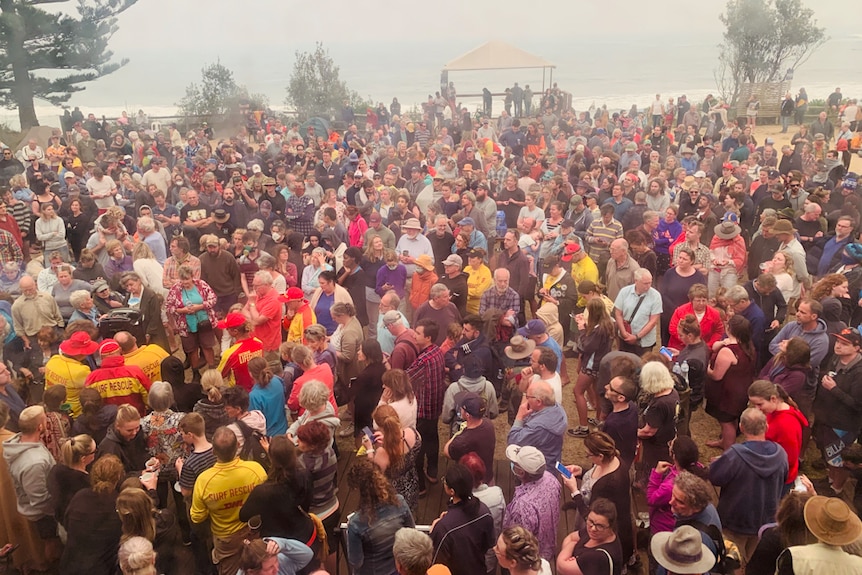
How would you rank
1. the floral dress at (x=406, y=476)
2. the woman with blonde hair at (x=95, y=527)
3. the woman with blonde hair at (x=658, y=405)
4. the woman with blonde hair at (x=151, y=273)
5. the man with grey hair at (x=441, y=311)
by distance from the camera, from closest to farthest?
the woman with blonde hair at (x=95, y=527) < the floral dress at (x=406, y=476) < the woman with blonde hair at (x=658, y=405) < the man with grey hair at (x=441, y=311) < the woman with blonde hair at (x=151, y=273)

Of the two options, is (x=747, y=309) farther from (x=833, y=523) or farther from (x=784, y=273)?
(x=833, y=523)

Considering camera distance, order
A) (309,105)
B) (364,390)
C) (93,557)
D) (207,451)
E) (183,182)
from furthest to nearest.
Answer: (309,105) < (183,182) < (364,390) < (207,451) < (93,557)

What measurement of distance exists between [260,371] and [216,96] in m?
28.1

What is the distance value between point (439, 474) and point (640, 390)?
1.82 meters

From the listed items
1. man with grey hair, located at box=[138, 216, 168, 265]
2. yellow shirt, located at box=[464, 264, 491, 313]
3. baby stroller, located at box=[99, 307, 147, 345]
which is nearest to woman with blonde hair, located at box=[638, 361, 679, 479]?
yellow shirt, located at box=[464, 264, 491, 313]

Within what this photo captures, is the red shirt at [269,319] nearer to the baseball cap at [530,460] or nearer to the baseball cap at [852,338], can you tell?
the baseball cap at [530,460]

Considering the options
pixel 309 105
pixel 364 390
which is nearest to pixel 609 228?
pixel 364 390

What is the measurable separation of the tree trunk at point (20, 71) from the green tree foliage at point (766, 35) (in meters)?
32.7

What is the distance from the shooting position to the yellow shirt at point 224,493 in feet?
12.4

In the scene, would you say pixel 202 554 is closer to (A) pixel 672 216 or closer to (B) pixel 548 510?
(B) pixel 548 510

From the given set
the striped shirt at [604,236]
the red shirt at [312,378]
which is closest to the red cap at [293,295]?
the red shirt at [312,378]

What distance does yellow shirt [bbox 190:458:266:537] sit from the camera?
3.77 meters

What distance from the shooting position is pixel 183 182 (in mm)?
11789

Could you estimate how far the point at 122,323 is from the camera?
19.9ft
